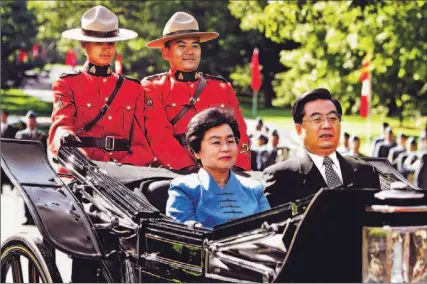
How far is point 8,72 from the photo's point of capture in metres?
44.1

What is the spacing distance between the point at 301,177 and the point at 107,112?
7.50ft

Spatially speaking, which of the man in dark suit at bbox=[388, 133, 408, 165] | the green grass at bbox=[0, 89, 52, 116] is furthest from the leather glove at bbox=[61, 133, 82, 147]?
the green grass at bbox=[0, 89, 52, 116]

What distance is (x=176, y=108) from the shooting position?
7.56 m

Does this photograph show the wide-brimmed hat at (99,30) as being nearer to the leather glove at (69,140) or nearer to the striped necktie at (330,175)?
the leather glove at (69,140)

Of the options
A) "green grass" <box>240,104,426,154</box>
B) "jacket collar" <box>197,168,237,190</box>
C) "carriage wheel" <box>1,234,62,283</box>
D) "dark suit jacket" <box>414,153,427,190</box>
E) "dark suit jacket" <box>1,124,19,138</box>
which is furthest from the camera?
"green grass" <box>240,104,426,154</box>

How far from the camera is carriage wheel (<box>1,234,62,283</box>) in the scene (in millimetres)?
6207

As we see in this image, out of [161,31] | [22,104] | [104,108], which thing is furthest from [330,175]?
[22,104]

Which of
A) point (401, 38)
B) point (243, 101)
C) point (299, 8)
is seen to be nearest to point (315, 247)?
point (299, 8)

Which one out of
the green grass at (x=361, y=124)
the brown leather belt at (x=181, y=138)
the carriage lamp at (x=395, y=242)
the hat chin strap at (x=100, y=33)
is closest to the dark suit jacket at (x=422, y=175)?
the brown leather belt at (x=181, y=138)

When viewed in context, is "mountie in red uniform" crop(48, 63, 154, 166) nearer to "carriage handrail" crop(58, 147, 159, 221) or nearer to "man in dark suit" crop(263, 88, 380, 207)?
"carriage handrail" crop(58, 147, 159, 221)

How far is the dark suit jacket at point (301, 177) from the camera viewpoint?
5570 mm

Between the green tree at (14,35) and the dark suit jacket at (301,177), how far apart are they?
Answer: 35119 mm

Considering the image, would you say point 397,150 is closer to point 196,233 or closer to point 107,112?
point 107,112

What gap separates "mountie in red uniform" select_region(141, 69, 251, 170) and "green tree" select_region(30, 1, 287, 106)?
33341 mm
